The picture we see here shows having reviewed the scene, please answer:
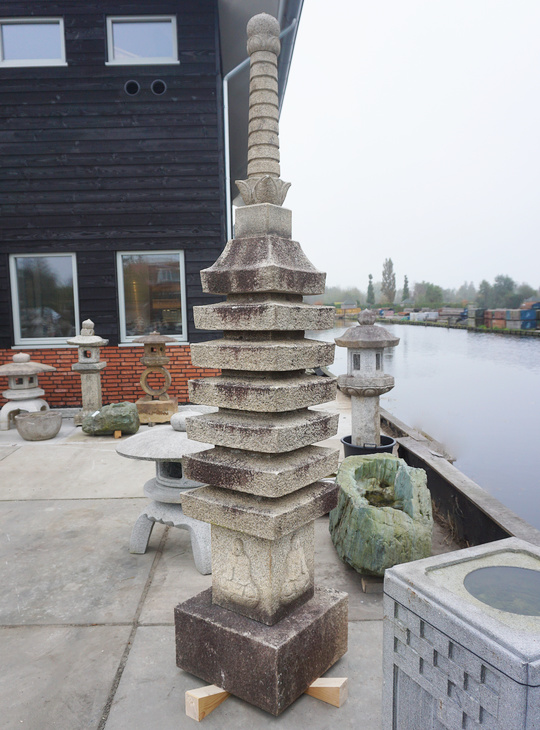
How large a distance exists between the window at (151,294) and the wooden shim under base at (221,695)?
737cm

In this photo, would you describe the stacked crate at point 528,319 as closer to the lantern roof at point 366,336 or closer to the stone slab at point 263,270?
the lantern roof at point 366,336

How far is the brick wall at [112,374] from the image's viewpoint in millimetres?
9312

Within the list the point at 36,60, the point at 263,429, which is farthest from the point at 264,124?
the point at 36,60

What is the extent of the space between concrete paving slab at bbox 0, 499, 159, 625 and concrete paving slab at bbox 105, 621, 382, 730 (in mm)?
556

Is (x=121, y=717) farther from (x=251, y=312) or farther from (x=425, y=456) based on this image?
(x=425, y=456)

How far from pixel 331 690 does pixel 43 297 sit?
8702 millimetres

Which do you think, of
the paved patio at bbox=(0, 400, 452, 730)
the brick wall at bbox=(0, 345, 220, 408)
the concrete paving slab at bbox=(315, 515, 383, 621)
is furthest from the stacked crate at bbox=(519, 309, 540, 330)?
the brick wall at bbox=(0, 345, 220, 408)

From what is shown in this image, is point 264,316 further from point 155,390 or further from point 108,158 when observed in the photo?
point 108,158

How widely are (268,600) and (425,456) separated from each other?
132 inches

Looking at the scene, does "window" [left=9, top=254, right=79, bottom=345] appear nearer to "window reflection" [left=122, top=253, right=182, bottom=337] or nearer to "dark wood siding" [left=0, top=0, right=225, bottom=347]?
"dark wood siding" [left=0, top=0, right=225, bottom=347]

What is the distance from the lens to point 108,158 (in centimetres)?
915

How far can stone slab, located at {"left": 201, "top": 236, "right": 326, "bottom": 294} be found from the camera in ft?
8.45

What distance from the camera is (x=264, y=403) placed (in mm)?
2553

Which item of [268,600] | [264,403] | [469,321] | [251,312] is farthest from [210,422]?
[469,321]
